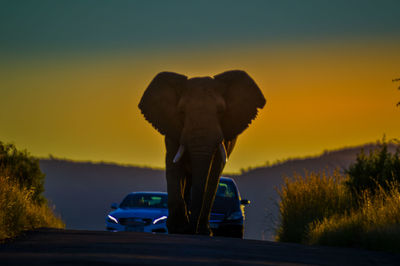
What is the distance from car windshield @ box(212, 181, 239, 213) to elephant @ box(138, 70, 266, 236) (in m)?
1.63

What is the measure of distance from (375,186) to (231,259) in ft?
43.3

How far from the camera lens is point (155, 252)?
1154cm

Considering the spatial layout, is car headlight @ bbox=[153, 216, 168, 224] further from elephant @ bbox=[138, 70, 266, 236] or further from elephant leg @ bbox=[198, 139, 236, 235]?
elephant leg @ bbox=[198, 139, 236, 235]

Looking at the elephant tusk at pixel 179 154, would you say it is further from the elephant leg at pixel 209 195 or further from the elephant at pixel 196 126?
the elephant leg at pixel 209 195

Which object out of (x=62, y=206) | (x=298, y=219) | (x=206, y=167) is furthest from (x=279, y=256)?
(x=62, y=206)

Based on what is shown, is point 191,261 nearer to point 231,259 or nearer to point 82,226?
point 231,259

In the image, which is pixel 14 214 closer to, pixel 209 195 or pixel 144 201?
pixel 209 195

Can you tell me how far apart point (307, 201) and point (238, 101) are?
313 centimetres

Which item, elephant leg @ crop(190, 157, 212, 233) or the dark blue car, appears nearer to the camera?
elephant leg @ crop(190, 157, 212, 233)

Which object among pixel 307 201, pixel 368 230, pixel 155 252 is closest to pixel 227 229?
pixel 307 201

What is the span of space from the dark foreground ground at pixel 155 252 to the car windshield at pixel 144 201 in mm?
8507

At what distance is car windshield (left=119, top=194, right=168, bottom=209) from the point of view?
2369 cm

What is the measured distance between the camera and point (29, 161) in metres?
28.7

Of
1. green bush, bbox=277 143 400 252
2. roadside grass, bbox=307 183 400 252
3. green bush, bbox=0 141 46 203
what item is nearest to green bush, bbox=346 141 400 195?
green bush, bbox=277 143 400 252
